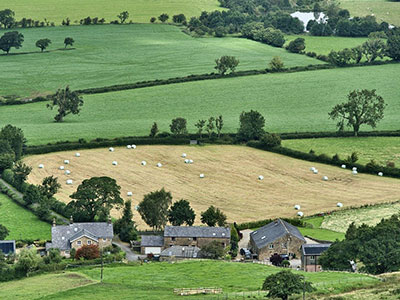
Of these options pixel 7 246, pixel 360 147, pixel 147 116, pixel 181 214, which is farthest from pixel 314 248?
pixel 147 116

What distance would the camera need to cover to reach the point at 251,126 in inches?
6570

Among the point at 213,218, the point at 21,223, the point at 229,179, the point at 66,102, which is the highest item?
the point at 66,102

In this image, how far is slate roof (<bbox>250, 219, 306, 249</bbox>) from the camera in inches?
4590

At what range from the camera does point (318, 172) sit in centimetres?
15125

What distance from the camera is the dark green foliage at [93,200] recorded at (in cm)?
12475

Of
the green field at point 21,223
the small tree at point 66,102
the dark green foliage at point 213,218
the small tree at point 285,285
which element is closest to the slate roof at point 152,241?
the dark green foliage at point 213,218

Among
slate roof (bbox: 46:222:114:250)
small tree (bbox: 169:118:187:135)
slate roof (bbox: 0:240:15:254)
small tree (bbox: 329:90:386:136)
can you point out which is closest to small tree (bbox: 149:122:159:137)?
small tree (bbox: 169:118:187:135)

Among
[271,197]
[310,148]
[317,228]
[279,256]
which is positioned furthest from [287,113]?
[279,256]

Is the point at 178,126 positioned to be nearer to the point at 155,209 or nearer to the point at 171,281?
the point at 155,209

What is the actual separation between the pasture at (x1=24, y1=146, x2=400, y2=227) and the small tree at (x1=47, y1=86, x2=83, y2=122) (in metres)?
26.6

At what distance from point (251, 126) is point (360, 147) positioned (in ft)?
62.0

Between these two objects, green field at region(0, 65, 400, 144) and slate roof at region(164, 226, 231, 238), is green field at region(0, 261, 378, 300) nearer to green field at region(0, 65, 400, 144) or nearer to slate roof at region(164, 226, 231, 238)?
slate roof at region(164, 226, 231, 238)

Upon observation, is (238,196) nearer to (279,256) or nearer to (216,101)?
(279,256)

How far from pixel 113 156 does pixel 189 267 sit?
5458cm
